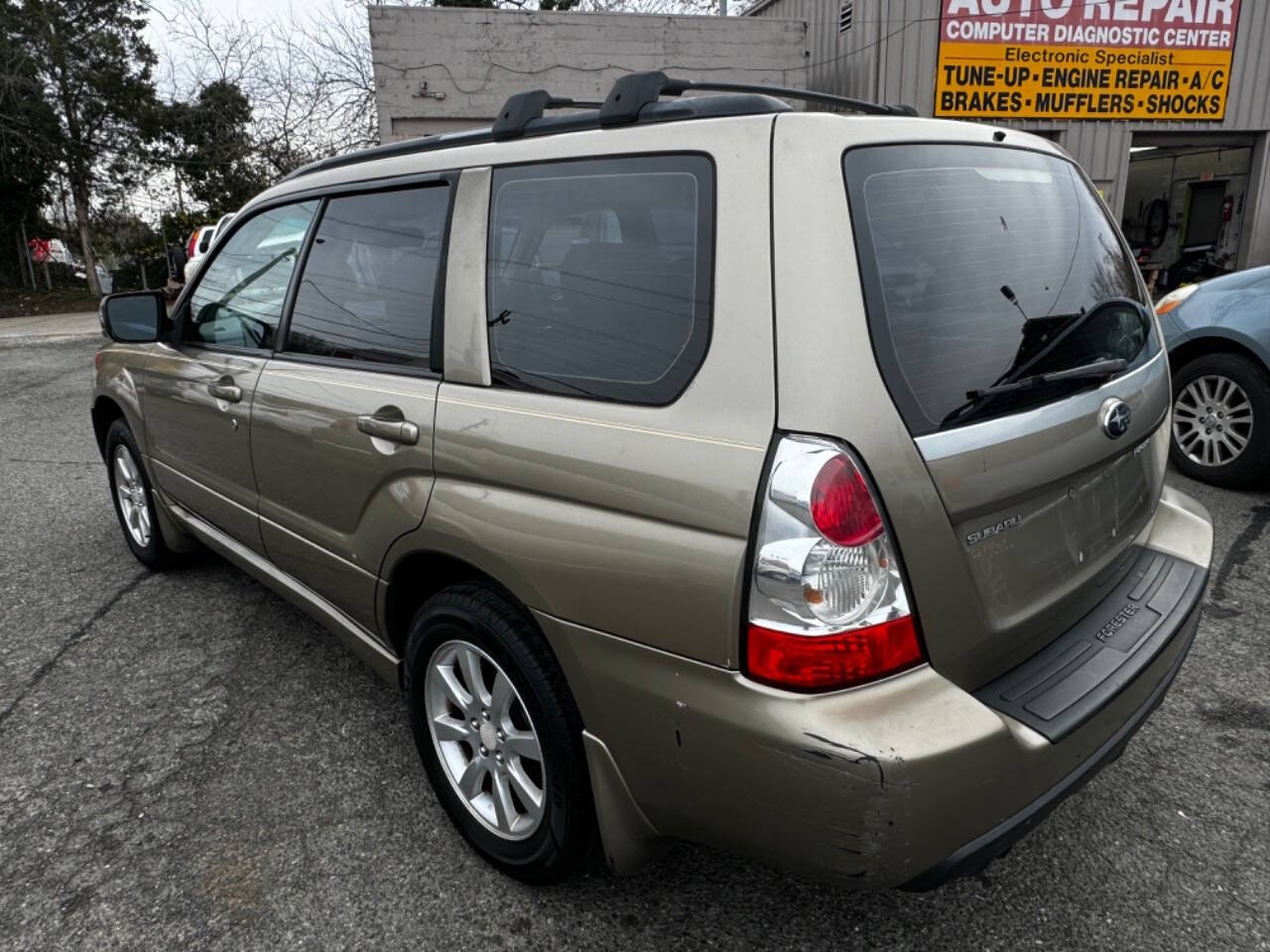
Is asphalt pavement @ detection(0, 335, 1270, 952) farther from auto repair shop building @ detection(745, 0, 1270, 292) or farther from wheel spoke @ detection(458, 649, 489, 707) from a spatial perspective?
auto repair shop building @ detection(745, 0, 1270, 292)

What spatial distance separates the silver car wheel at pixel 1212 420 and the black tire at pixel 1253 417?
0.08ft

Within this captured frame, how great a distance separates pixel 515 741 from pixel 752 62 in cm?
1235

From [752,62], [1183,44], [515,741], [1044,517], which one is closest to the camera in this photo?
[1044,517]

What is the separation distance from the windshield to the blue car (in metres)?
3.28

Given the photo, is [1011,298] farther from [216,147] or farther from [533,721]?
[216,147]

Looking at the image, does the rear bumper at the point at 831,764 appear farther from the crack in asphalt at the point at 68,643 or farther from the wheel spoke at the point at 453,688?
the crack in asphalt at the point at 68,643

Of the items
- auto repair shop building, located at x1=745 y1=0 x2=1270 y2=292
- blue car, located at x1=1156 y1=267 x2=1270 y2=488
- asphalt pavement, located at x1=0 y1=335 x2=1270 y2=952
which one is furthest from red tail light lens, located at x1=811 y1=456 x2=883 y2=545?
auto repair shop building, located at x1=745 y1=0 x2=1270 y2=292

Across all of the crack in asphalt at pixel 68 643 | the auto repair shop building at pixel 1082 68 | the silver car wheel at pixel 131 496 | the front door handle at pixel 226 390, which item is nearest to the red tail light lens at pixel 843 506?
the front door handle at pixel 226 390

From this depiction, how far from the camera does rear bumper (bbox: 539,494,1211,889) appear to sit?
4.81ft

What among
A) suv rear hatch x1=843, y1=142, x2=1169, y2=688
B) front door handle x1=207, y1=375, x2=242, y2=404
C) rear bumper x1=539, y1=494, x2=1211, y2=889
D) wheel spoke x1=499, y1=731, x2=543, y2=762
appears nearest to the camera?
rear bumper x1=539, y1=494, x2=1211, y2=889

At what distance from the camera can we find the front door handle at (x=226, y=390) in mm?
2965

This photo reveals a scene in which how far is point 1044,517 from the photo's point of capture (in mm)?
1783

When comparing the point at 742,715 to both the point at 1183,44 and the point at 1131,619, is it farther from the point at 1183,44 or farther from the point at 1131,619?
the point at 1183,44

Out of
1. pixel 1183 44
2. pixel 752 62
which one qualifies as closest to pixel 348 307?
pixel 752 62
